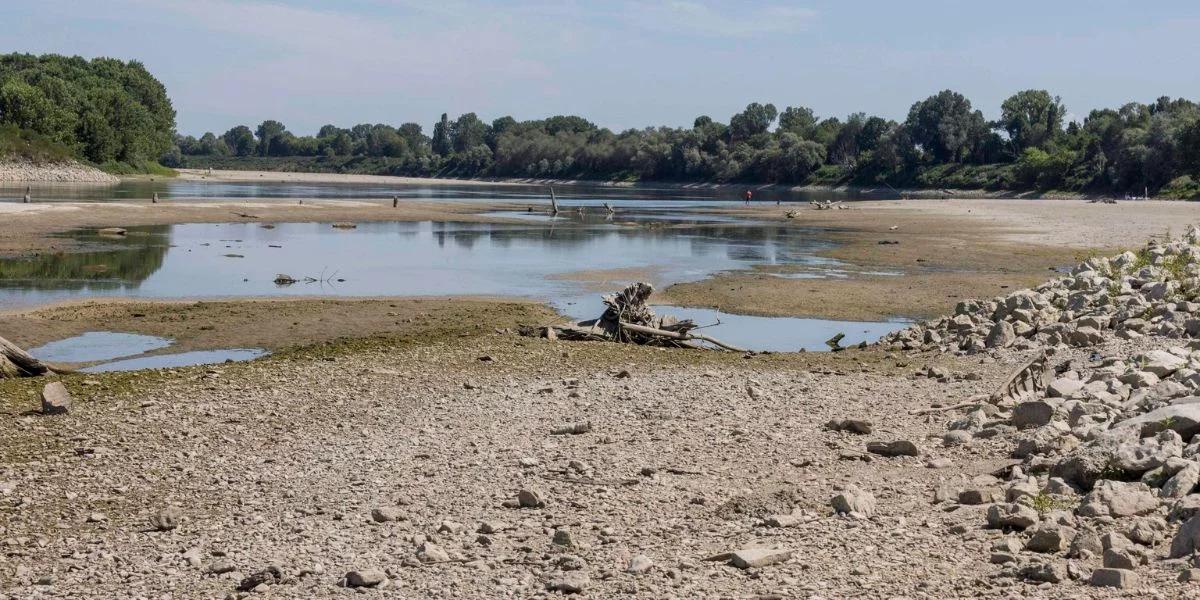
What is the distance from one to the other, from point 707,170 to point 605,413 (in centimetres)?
17589

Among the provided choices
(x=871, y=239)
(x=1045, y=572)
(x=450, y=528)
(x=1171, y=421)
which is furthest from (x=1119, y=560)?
(x=871, y=239)

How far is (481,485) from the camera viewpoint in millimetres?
10594

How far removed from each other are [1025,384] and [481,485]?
773 centimetres

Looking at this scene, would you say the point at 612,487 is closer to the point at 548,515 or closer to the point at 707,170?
the point at 548,515

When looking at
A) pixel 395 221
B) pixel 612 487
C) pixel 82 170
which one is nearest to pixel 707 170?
pixel 82 170

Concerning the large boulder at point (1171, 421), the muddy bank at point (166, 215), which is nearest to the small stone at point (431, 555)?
the large boulder at point (1171, 421)

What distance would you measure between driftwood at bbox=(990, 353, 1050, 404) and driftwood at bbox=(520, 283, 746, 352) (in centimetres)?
591

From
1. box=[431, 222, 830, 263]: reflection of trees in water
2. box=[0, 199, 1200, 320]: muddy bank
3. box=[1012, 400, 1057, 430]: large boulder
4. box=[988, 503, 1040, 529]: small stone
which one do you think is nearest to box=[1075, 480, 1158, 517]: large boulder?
box=[988, 503, 1040, 529]: small stone

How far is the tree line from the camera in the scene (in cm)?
12700

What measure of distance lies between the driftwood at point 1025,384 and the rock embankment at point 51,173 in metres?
107

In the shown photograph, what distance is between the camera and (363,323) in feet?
79.1

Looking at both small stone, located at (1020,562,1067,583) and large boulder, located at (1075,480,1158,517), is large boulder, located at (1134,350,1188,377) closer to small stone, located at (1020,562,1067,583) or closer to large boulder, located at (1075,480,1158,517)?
large boulder, located at (1075,480,1158,517)

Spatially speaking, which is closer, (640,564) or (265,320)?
(640,564)

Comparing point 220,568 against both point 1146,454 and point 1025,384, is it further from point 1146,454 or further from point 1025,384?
point 1025,384
